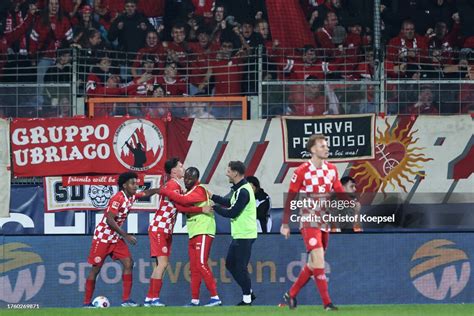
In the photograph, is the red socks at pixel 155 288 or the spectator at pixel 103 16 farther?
the spectator at pixel 103 16

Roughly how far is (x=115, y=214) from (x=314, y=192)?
149 inches

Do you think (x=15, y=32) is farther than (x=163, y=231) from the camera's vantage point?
Yes

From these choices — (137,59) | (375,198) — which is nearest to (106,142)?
(137,59)

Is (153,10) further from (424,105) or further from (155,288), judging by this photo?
(155,288)

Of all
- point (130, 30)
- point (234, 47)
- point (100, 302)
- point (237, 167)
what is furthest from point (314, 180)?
point (130, 30)

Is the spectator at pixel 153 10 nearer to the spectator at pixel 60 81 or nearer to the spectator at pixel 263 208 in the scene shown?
the spectator at pixel 60 81

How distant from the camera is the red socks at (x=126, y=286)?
16.6 metres

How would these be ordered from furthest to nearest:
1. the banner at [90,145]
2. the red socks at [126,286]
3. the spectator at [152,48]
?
the spectator at [152,48] < the banner at [90,145] < the red socks at [126,286]

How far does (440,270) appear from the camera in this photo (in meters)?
17.5

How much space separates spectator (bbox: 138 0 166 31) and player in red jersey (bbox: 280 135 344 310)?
8.14 metres

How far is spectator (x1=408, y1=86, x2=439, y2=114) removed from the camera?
19125 mm

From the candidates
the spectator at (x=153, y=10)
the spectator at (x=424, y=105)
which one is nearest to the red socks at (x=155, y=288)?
the spectator at (x=424, y=105)

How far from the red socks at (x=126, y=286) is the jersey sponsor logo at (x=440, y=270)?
373 centimetres

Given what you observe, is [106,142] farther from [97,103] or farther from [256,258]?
[256,258]
